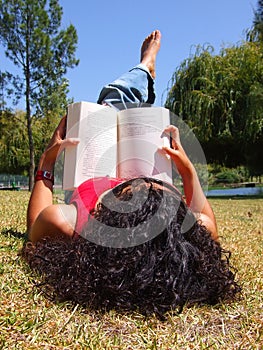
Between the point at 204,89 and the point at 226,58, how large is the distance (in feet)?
5.48

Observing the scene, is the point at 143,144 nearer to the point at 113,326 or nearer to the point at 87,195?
the point at 87,195

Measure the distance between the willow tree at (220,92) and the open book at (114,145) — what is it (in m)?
11.6

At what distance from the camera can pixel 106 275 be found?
1.63 meters

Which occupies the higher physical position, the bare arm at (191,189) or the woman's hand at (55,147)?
the woman's hand at (55,147)

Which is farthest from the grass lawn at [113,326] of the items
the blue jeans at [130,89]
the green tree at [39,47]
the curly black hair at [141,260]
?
the green tree at [39,47]

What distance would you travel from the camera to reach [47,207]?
207 centimetres

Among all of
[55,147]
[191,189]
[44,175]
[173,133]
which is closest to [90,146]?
[55,147]

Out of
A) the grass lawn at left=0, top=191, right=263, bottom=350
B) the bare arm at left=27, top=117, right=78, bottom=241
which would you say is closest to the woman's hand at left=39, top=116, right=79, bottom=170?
the bare arm at left=27, top=117, right=78, bottom=241

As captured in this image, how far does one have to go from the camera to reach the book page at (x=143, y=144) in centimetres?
227

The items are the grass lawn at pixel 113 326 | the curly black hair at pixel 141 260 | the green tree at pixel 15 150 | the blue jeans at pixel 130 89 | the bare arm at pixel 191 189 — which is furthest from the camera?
the green tree at pixel 15 150

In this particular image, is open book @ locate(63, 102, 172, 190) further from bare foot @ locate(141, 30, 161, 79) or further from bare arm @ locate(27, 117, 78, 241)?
bare foot @ locate(141, 30, 161, 79)

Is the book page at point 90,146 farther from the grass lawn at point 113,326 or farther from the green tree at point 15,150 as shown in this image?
the green tree at point 15,150

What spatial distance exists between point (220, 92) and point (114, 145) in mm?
12383

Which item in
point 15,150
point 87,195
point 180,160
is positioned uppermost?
point 15,150
